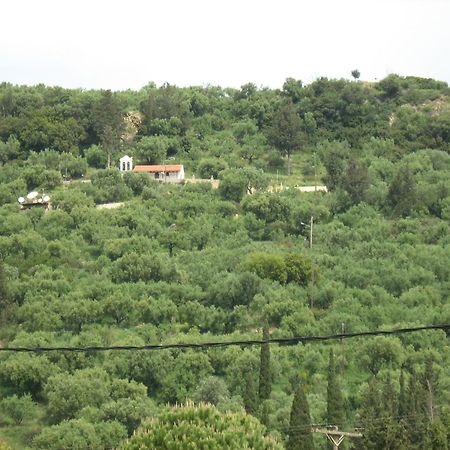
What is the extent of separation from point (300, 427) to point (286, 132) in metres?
34.7

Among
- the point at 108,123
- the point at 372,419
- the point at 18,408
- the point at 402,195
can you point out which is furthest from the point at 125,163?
the point at 372,419

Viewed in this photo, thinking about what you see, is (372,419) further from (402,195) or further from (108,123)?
(108,123)

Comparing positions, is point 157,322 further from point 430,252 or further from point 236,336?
point 430,252

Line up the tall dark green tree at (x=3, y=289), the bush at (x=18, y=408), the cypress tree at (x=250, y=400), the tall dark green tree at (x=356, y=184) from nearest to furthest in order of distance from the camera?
the cypress tree at (x=250, y=400)
the bush at (x=18, y=408)
the tall dark green tree at (x=3, y=289)
the tall dark green tree at (x=356, y=184)

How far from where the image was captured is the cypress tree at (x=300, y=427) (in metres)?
32.8

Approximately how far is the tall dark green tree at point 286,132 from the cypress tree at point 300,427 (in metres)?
33.0

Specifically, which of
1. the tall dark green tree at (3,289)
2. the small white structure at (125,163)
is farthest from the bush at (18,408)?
the small white structure at (125,163)

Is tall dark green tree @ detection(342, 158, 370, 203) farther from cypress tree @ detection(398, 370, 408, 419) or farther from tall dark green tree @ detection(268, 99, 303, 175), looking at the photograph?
cypress tree @ detection(398, 370, 408, 419)

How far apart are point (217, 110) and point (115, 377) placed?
3526cm

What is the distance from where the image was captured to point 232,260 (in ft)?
168

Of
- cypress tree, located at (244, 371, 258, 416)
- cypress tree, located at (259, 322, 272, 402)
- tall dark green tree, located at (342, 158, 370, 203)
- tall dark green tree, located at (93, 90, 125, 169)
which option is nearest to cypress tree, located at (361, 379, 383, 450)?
cypress tree, located at (244, 371, 258, 416)

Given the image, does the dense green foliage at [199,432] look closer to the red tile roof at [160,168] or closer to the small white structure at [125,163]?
the red tile roof at [160,168]

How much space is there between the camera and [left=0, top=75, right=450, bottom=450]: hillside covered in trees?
3812 cm

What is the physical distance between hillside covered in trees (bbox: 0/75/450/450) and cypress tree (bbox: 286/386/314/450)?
54mm
